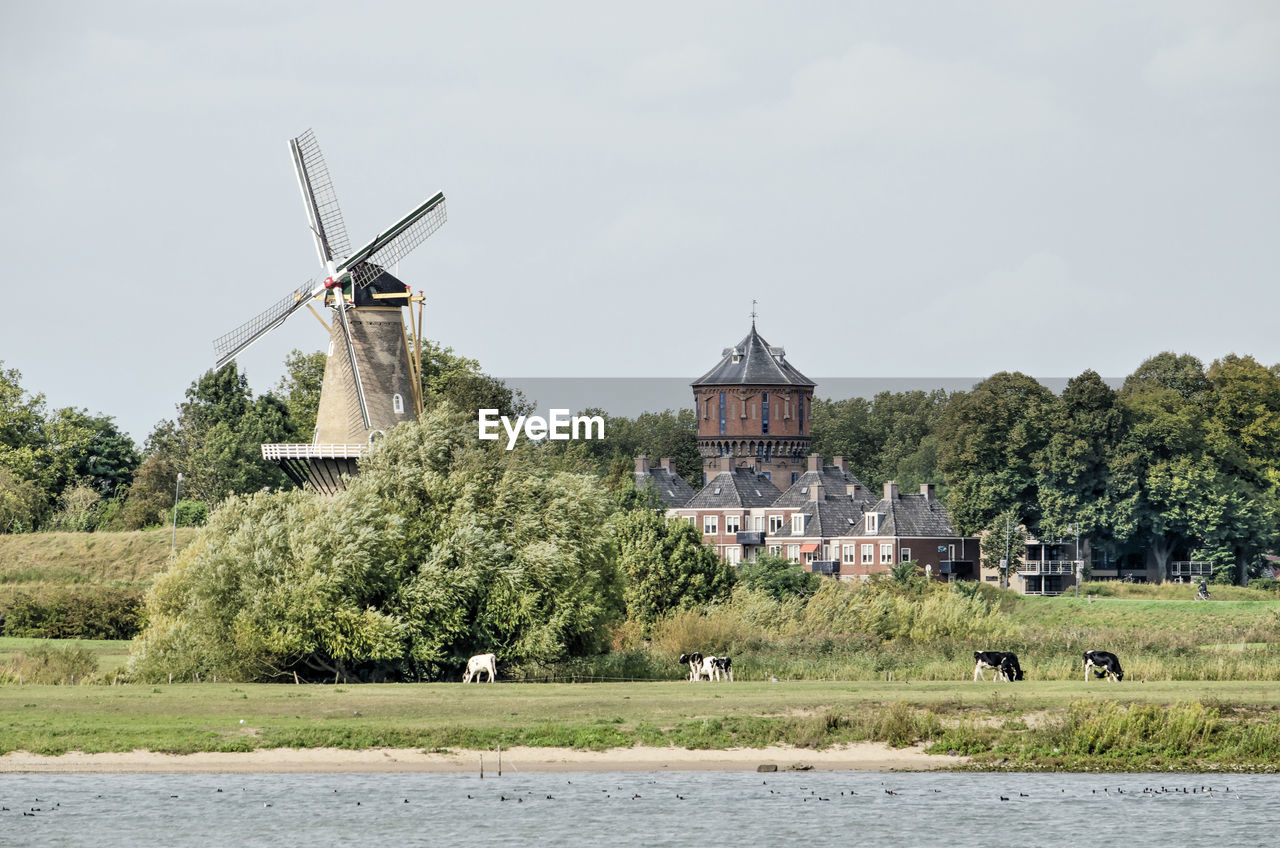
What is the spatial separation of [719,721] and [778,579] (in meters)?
38.3

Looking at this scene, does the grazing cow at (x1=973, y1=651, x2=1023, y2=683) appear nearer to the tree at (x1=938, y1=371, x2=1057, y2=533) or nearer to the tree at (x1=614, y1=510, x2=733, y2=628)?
the tree at (x1=614, y1=510, x2=733, y2=628)

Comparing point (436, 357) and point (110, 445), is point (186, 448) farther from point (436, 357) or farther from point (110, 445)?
point (436, 357)

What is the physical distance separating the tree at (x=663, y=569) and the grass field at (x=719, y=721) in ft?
76.7

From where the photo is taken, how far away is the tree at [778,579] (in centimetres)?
7656

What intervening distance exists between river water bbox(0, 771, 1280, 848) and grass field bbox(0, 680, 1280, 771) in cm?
133

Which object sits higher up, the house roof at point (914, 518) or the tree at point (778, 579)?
the house roof at point (914, 518)

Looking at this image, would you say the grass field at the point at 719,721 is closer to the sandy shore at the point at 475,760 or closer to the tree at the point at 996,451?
the sandy shore at the point at 475,760

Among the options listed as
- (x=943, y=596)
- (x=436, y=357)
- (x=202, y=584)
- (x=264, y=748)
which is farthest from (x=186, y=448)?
(x=264, y=748)

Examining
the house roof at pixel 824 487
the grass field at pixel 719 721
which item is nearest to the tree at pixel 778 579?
the grass field at pixel 719 721

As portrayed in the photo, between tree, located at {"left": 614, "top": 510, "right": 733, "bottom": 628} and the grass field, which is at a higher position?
tree, located at {"left": 614, "top": 510, "right": 733, "bottom": 628}

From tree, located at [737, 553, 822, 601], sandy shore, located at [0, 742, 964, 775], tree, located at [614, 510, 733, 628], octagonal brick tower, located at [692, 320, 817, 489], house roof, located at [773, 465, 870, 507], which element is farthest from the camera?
octagonal brick tower, located at [692, 320, 817, 489]

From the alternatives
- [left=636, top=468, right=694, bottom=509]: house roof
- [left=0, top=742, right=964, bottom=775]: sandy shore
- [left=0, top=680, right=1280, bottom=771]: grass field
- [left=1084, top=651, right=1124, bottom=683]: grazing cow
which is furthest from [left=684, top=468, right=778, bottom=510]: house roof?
[left=0, top=742, right=964, bottom=775]: sandy shore

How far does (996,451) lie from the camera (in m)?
119

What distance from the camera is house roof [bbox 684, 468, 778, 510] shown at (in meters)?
135
